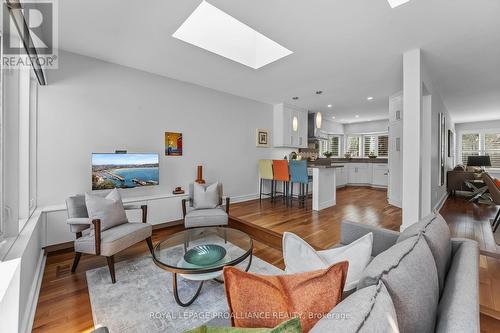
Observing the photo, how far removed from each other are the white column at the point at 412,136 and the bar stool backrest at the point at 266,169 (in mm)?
2533

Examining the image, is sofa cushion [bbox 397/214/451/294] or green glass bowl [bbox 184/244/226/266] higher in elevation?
sofa cushion [bbox 397/214/451/294]

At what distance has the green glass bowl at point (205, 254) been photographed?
181cm

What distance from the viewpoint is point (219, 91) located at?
4473 millimetres

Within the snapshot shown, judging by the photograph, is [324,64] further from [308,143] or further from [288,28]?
[308,143]

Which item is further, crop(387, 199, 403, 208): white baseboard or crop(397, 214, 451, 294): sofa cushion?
crop(387, 199, 403, 208): white baseboard

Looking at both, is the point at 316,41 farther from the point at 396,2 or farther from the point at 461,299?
the point at 461,299

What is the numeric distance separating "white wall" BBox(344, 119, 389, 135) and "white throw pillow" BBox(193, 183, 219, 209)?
22.0ft

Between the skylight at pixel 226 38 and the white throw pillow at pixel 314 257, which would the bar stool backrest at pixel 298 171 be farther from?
the white throw pillow at pixel 314 257

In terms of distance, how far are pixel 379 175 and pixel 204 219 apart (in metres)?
6.33

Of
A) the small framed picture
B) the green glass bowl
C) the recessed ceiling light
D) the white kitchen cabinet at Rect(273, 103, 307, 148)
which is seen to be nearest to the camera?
the green glass bowl
